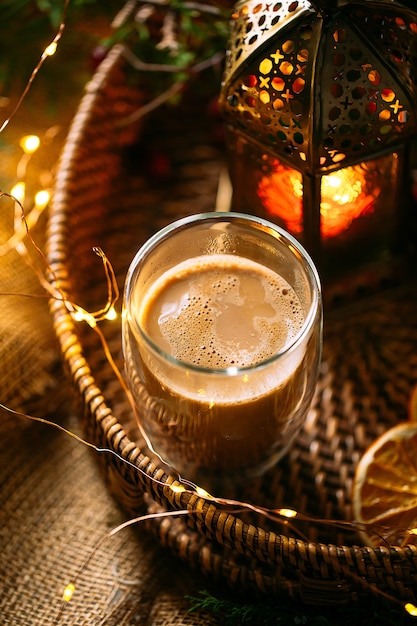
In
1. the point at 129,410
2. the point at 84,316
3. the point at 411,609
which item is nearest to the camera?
the point at 411,609

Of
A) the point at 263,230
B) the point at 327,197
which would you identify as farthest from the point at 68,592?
the point at 327,197

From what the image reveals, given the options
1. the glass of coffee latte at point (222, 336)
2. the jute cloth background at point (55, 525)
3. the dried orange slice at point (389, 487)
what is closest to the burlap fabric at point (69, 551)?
the jute cloth background at point (55, 525)

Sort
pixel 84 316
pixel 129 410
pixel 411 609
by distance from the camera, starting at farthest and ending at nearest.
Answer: pixel 129 410 → pixel 84 316 → pixel 411 609

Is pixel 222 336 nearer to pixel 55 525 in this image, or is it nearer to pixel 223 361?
pixel 223 361

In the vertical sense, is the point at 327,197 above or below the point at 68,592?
above

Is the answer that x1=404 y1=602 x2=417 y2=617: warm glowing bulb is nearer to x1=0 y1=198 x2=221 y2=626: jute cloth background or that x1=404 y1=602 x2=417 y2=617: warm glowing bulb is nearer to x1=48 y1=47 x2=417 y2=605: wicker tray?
x1=48 y1=47 x2=417 y2=605: wicker tray

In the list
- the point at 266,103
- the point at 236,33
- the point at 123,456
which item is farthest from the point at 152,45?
the point at 123,456

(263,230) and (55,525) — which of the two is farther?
(55,525)

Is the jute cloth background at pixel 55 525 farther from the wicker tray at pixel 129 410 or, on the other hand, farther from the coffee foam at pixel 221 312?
the coffee foam at pixel 221 312

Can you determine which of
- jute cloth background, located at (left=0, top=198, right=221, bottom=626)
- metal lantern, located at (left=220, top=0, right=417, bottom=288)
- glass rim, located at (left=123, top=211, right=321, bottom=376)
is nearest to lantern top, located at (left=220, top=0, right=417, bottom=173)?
metal lantern, located at (left=220, top=0, right=417, bottom=288)
